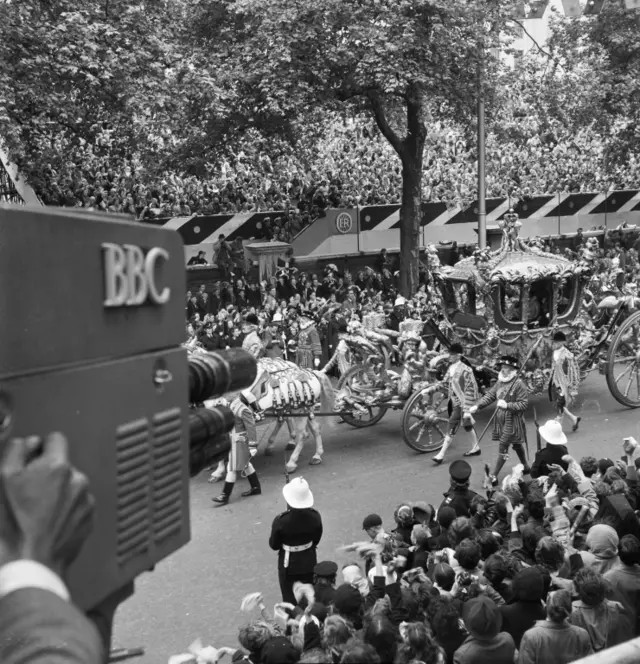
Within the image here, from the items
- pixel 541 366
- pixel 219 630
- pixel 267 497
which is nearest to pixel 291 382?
pixel 267 497

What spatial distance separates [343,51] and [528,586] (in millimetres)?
12202

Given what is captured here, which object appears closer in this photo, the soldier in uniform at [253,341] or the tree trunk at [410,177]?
the soldier in uniform at [253,341]

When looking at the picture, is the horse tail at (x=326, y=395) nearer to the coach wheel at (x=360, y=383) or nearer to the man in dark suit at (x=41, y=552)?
the coach wheel at (x=360, y=383)

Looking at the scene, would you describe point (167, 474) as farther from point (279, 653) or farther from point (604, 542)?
point (604, 542)

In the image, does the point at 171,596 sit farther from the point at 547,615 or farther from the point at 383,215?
the point at 383,215

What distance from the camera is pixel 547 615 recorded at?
5074mm

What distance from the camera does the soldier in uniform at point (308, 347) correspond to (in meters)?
15.2

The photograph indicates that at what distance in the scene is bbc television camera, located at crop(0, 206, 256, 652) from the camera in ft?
5.66

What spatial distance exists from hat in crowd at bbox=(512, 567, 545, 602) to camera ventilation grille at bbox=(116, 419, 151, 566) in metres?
3.74

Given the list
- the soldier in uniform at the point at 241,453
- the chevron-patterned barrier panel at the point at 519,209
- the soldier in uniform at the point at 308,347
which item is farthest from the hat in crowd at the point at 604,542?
the chevron-patterned barrier panel at the point at 519,209

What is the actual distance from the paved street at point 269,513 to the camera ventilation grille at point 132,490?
531 cm

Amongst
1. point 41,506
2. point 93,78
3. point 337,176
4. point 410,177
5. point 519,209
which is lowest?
point 519,209

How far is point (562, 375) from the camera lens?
12.4 metres

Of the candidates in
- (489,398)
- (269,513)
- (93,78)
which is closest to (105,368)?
(269,513)
